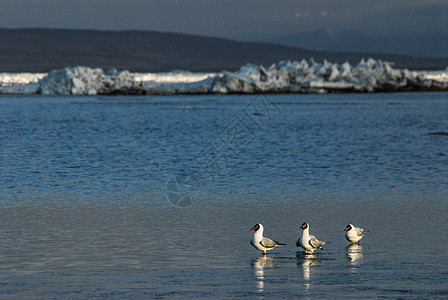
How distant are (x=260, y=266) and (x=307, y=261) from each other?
732 millimetres

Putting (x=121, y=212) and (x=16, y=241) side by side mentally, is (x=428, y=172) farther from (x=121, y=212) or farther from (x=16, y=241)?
(x=16, y=241)

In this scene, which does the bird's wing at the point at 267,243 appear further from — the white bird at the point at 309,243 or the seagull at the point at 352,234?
the seagull at the point at 352,234

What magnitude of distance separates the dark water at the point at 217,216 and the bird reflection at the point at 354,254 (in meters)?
0.02

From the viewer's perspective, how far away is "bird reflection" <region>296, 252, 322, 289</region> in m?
9.38

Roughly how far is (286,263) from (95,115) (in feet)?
144

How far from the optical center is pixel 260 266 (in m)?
Answer: 9.77

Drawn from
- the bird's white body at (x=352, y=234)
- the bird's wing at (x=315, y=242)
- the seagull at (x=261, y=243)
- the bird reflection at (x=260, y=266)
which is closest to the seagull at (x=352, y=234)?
the bird's white body at (x=352, y=234)

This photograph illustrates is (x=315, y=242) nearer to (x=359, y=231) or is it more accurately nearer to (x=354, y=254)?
(x=354, y=254)

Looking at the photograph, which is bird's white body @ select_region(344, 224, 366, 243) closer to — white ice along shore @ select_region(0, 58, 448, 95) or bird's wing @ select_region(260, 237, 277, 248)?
bird's wing @ select_region(260, 237, 277, 248)

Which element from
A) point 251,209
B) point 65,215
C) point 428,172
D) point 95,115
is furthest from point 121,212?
point 95,115

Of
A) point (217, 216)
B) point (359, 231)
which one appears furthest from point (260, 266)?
point (217, 216)

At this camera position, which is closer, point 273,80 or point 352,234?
point 352,234

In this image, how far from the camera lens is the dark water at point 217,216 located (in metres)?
8.77

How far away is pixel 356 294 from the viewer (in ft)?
26.8
